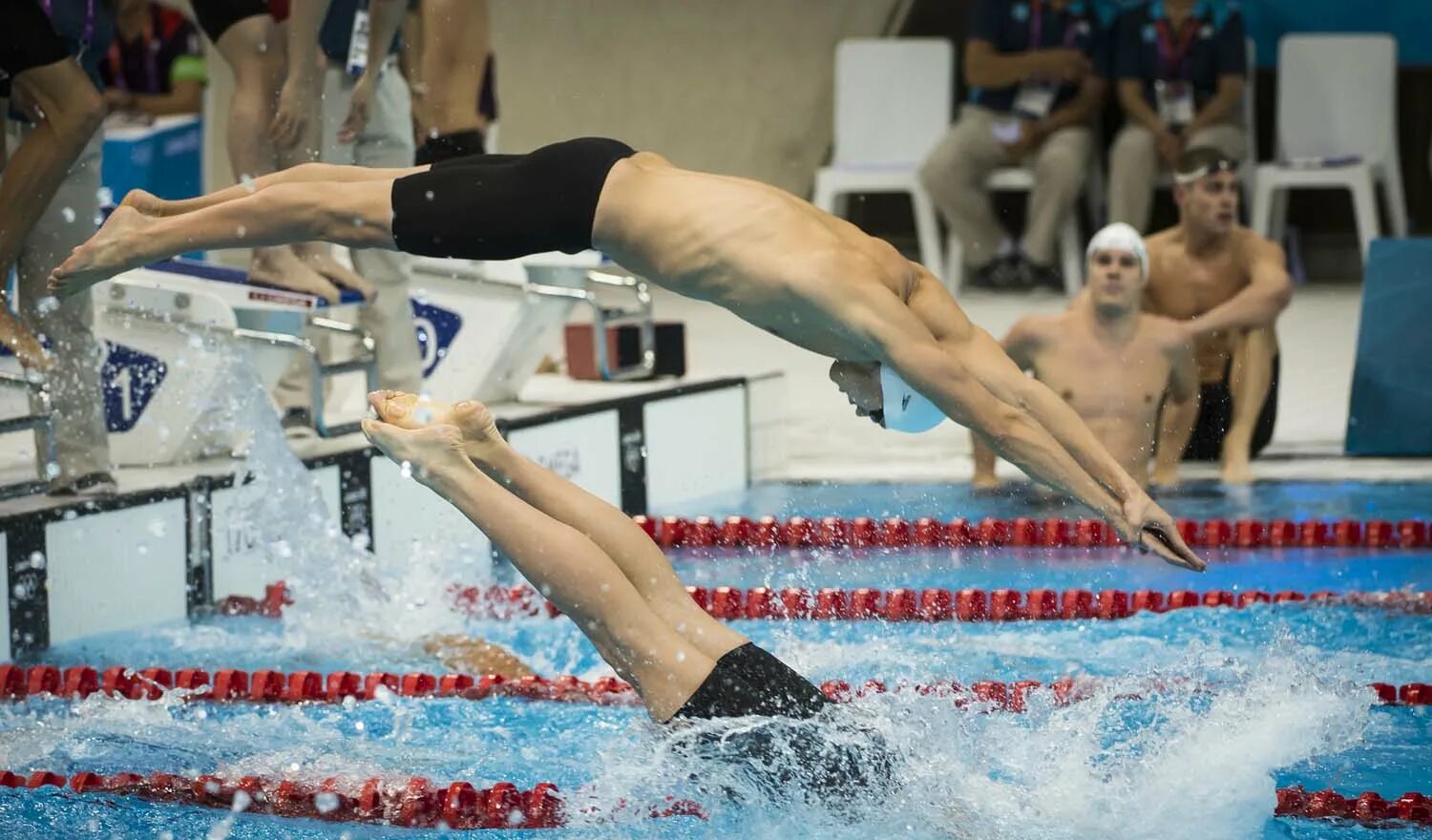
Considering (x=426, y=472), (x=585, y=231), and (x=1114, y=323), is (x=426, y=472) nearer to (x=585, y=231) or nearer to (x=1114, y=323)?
(x=585, y=231)

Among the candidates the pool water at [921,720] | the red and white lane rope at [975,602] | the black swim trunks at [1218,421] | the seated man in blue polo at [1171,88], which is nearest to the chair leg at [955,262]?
the seated man in blue polo at [1171,88]

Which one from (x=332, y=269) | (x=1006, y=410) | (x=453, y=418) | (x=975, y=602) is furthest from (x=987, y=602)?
(x=332, y=269)

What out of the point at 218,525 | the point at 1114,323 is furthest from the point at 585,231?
the point at 1114,323

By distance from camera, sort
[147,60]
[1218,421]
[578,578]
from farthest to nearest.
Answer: [147,60] < [1218,421] < [578,578]

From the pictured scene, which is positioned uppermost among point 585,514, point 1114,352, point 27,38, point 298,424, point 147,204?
point 27,38

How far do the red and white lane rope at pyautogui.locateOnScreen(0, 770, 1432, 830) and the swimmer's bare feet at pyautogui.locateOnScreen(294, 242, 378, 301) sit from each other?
1.91 m

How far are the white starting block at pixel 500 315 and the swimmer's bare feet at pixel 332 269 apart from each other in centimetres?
60

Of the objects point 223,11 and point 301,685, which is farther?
point 223,11

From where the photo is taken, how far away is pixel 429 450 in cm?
303

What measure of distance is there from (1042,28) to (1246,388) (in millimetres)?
3540

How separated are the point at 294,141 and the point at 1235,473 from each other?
2885 mm

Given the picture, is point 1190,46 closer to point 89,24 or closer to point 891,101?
point 891,101

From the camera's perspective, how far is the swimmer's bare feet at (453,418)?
10.1 ft

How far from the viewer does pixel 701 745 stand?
9.61 ft
